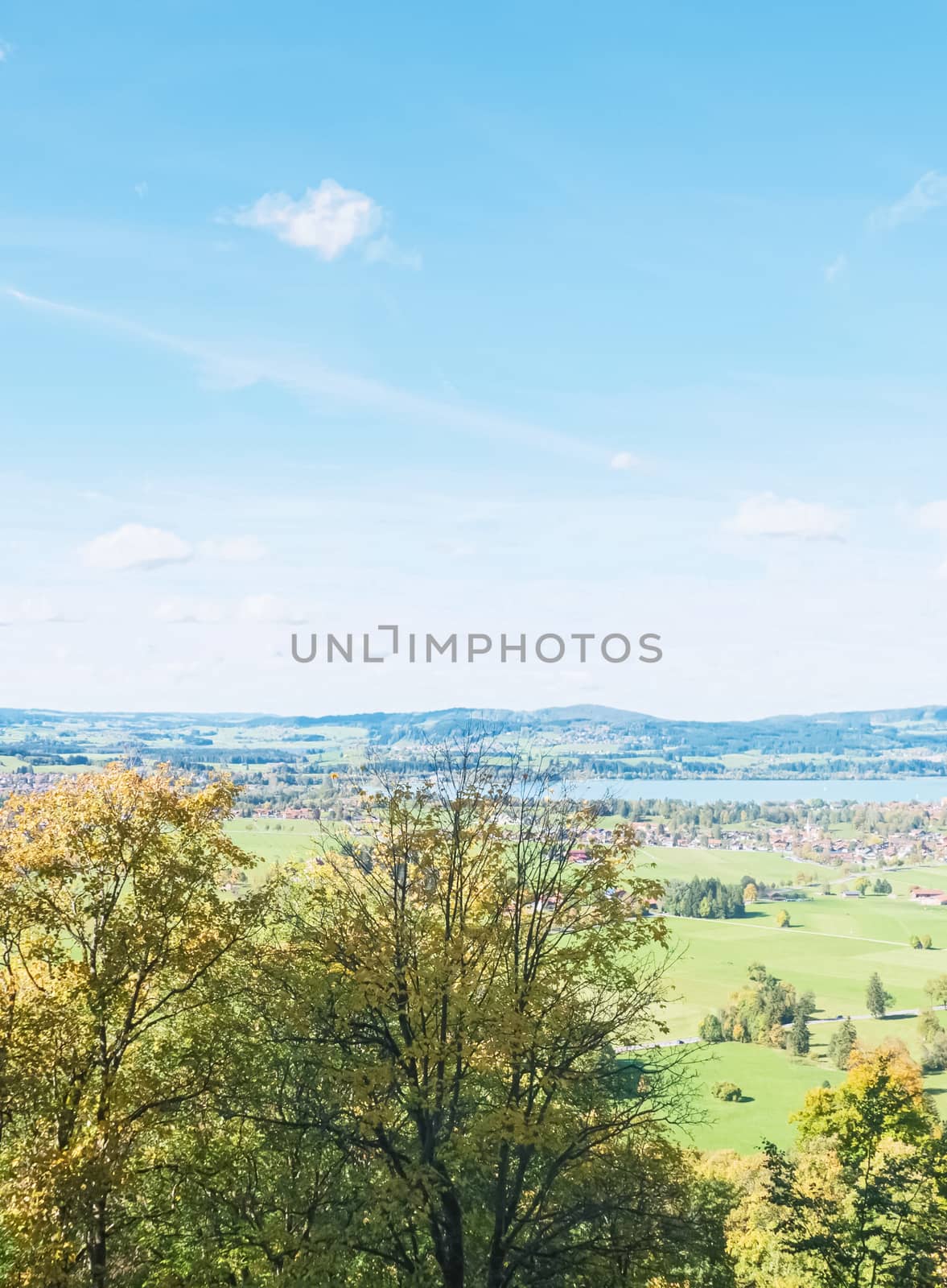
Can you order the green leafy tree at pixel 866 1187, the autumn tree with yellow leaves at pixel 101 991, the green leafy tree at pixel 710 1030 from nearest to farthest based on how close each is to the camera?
the autumn tree with yellow leaves at pixel 101 991
the green leafy tree at pixel 866 1187
the green leafy tree at pixel 710 1030

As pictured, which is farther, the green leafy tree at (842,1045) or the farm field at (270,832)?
the farm field at (270,832)

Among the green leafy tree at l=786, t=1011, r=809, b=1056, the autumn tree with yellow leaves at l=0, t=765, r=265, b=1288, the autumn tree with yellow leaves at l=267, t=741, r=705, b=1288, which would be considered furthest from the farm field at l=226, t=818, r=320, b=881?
the autumn tree with yellow leaves at l=267, t=741, r=705, b=1288

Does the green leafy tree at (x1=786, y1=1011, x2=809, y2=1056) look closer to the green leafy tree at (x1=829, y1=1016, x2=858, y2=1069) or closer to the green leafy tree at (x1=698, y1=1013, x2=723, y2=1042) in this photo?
the green leafy tree at (x1=829, y1=1016, x2=858, y2=1069)

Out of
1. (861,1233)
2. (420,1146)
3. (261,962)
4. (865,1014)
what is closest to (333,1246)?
(420,1146)

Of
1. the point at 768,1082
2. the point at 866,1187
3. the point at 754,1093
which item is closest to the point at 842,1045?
the point at 768,1082

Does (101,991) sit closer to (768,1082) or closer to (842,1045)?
(768,1082)

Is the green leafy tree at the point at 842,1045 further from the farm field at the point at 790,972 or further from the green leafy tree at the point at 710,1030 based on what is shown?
the green leafy tree at the point at 710,1030

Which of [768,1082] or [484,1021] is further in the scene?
[768,1082]

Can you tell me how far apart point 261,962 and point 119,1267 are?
6243 mm

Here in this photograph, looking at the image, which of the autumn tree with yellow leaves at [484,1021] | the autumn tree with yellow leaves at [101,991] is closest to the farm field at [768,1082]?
the autumn tree with yellow leaves at [484,1021]

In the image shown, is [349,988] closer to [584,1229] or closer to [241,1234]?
[241,1234]

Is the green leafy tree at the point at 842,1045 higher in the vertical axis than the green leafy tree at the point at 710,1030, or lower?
higher

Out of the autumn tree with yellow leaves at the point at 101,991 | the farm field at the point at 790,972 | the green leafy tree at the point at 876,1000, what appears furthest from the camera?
the green leafy tree at the point at 876,1000

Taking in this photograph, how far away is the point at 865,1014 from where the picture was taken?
93.8m
